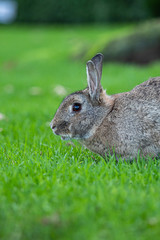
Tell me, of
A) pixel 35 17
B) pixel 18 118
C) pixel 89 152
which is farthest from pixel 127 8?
pixel 89 152

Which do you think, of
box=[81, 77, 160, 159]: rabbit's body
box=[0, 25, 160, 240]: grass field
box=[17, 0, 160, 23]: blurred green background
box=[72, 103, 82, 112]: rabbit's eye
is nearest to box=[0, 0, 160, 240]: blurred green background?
box=[0, 25, 160, 240]: grass field

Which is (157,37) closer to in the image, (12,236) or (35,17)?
(12,236)

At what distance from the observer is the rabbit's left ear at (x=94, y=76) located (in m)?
4.21

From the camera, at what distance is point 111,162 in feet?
12.8

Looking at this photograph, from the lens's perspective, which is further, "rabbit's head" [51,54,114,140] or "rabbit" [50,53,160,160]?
"rabbit's head" [51,54,114,140]

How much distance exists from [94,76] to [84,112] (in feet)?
1.48

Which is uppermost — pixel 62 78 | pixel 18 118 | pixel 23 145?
pixel 62 78

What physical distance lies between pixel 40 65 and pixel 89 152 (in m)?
13.1

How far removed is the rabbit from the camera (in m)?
4.08

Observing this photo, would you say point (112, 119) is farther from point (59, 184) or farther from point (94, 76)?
point (59, 184)

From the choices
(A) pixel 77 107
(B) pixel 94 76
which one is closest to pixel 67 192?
(A) pixel 77 107

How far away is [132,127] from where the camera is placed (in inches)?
162

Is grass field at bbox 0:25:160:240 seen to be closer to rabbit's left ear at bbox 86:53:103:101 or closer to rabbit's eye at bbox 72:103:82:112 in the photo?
rabbit's eye at bbox 72:103:82:112

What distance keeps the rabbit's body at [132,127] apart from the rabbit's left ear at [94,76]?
295 millimetres
